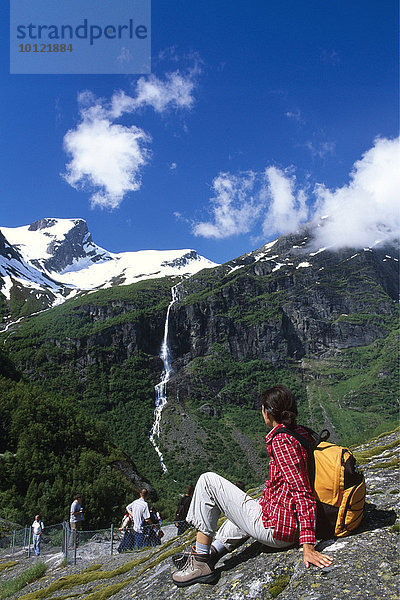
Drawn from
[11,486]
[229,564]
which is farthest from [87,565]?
[11,486]

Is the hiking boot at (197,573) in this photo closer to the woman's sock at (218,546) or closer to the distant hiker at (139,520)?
the woman's sock at (218,546)

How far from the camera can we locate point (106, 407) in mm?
184375

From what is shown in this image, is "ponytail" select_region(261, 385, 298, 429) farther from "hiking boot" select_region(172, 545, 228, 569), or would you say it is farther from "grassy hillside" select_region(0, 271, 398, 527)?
"grassy hillside" select_region(0, 271, 398, 527)

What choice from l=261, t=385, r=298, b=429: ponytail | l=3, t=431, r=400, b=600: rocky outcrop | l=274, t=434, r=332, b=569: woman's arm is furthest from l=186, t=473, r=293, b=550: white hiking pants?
l=261, t=385, r=298, b=429: ponytail

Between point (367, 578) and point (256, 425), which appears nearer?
point (367, 578)

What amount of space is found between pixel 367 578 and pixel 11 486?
63956mm

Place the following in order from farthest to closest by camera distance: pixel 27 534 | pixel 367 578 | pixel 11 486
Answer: pixel 11 486 < pixel 27 534 < pixel 367 578

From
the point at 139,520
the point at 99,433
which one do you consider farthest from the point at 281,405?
the point at 99,433

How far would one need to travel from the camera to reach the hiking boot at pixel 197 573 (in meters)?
5.00

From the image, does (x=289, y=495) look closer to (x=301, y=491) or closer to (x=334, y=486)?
(x=301, y=491)

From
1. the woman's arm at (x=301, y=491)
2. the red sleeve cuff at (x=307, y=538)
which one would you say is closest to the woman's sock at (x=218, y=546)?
the woman's arm at (x=301, y=491)

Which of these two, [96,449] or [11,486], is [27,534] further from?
[96,449]

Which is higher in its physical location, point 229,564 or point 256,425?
point 229,564

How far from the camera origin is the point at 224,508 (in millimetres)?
4852
